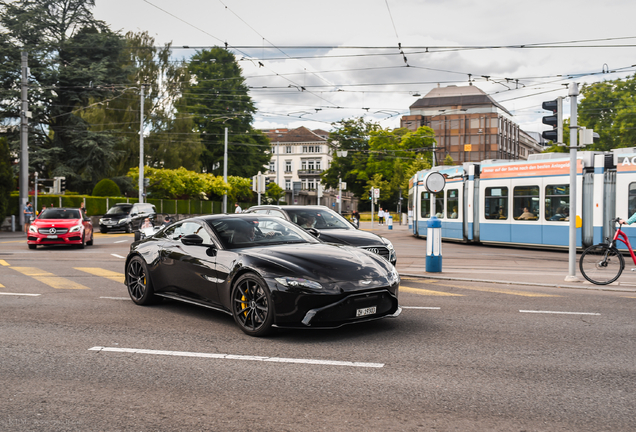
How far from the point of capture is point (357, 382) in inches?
194

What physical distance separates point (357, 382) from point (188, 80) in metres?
59.2

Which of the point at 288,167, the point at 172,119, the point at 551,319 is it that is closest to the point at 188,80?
the point at 172,119

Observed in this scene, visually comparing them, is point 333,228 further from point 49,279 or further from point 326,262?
point 326,262

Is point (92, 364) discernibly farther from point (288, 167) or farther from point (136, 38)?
point (288, 167)

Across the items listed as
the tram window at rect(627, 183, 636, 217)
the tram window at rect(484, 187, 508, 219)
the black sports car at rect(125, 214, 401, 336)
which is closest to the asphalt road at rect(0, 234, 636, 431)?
the black sports car at rect(125, 214, 401, 336)

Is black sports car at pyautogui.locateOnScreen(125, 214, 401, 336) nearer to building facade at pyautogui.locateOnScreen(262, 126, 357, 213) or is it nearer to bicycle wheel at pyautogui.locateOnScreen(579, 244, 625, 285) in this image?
bicycle wheel at pyautogui.locateOnScreen(579, 244, 625, 285)

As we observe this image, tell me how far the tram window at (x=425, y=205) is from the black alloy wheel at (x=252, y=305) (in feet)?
73.9

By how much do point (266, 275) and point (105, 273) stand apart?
8048 mm

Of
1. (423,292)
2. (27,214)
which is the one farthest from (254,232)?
(27,214)

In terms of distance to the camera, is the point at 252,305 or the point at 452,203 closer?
the point at 252,305

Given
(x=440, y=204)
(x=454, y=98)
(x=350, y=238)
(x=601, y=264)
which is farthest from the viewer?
(x=454, y=98)

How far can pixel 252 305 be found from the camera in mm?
6652

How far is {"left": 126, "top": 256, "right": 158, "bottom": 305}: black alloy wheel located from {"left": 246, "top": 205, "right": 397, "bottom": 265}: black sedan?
3339 millimetres

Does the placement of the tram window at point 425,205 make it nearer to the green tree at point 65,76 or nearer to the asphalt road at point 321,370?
the asphalt road at point 321,370
